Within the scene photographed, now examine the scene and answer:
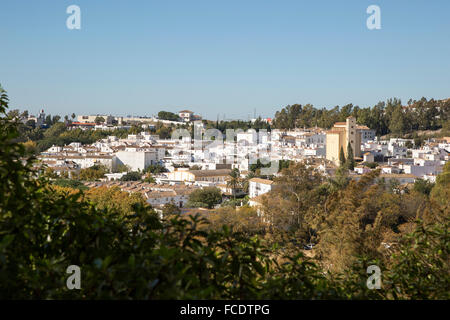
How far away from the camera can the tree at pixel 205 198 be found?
76.7 feet

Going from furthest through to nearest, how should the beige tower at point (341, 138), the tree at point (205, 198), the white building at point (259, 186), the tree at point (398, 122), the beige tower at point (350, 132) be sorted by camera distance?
the tree at point (398, 122)
the beige tower at point (350, 132)
the beige tower at point (341, 138)
the tree at point (205, 198)
the white building at point (259, 186)

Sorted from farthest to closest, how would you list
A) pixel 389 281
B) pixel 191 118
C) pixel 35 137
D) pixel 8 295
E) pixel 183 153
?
pixel 191 118 → pixel 35 137 → pixel 183 153 → pixel 389 281 → pixel 8 295

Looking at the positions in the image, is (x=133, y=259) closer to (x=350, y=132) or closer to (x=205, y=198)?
(x=205, y=198)

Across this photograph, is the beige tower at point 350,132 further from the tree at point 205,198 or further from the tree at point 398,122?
the tree at point 398,122


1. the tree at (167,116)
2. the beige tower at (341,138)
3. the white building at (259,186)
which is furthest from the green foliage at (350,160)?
the tree at (167,116)

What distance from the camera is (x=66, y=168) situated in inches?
1379

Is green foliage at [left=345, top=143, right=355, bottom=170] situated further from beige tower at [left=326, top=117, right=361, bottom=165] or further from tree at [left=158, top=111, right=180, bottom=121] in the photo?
tree at [left=158, top=111, right=180, bottom=121]

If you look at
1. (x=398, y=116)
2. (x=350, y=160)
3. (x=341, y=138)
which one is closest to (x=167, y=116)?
(x=398, y=116)

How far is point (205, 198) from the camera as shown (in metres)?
23.8

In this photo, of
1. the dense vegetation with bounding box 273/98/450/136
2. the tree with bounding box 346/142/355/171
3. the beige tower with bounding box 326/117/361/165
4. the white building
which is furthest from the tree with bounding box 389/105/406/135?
the white building

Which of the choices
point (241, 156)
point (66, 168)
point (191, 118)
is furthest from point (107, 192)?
point (191, 118)

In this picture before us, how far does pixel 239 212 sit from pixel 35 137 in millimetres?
40502
